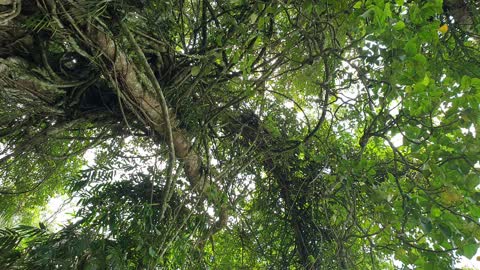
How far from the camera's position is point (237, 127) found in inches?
73.1

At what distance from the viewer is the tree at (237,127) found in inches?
33.4

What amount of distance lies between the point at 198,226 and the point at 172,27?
844mm

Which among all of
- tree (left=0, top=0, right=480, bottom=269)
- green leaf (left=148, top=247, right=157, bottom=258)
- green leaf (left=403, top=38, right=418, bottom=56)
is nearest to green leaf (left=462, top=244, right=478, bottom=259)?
tree (left=0, top=0, right=480, bottom=269)

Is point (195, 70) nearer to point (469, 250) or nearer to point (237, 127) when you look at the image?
point (237, 127)

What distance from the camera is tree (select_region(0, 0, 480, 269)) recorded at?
849 mm

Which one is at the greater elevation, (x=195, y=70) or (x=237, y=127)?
(x=237, y=127)

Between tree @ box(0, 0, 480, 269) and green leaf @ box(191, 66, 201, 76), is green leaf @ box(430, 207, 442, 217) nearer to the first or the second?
tree @ box(0, 0, 480, 269)

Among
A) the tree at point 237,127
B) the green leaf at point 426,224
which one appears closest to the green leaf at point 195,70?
the tree at point 237,127

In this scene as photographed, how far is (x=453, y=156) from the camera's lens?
2.63 ft

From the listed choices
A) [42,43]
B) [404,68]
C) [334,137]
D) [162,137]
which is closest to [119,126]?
[162,137]

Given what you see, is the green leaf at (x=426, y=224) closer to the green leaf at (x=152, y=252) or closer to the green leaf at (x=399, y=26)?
the green leaf at (x=399, y=26)

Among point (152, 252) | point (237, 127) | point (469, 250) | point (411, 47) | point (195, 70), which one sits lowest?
point (469, 250)

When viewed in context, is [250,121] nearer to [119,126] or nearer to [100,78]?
[119,126]

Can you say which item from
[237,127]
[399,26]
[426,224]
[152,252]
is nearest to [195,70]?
[237,127]
